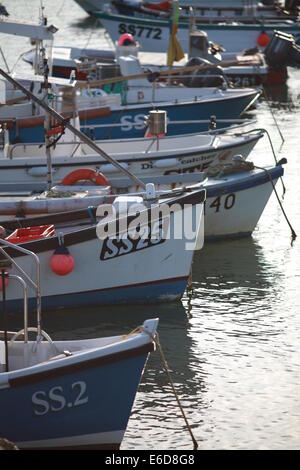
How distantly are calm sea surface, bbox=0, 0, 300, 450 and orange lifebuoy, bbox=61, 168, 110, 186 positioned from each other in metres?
1.85

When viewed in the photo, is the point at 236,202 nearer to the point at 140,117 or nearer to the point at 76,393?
the point at 140,117

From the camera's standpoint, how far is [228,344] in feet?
44.0

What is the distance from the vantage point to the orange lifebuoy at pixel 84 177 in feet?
55.1

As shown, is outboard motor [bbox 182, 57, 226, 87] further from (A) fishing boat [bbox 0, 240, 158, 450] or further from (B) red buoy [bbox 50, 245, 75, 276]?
(A) fishing boat [bbox 0, 240, 158, 450]

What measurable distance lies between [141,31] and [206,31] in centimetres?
209

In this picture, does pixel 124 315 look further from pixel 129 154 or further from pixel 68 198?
pixel 129 154

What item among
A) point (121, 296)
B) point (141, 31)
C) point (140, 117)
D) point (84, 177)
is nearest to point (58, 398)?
point (121, 296)

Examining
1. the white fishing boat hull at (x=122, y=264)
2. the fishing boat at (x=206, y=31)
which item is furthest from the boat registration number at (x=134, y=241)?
the fishing boat at (x=206, y=31)

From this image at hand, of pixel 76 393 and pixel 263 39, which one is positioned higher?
pixel 76 393

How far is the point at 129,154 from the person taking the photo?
18.8m

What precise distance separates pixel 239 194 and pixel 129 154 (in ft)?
7.83

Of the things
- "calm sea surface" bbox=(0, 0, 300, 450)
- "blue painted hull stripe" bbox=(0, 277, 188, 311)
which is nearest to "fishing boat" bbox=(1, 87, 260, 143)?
"calm sea surface" bbox=(0, 0, 300, 450)

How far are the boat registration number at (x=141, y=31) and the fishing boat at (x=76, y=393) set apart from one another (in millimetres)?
26460

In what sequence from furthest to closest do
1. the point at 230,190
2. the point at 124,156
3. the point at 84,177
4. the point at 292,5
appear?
the point at 292,5 < the point at 124,156 < the point at 230,190 < the point at 84,177
